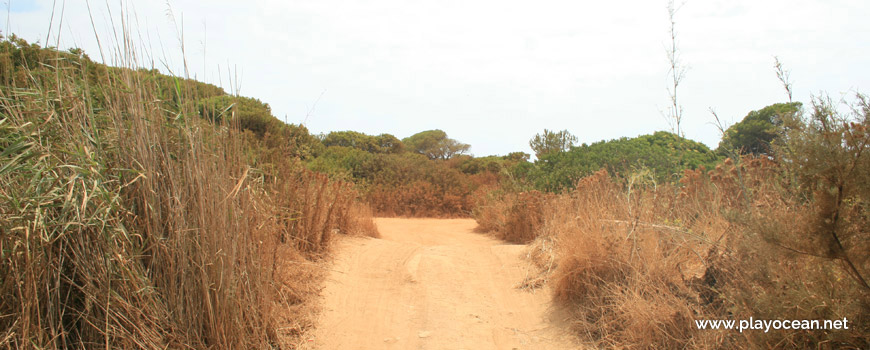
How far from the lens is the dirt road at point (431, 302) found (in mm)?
4492

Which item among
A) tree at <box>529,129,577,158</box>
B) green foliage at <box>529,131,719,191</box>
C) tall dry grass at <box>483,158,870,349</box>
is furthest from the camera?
tree at <box>529,129,577,158</box>

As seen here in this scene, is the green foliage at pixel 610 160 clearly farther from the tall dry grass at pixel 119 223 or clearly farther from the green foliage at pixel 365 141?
the green foliage at pixel 365 141

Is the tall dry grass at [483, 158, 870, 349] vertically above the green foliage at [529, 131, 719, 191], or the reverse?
the green foliage at [529, 131, 719, 191]

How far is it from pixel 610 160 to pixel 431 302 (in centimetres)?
731

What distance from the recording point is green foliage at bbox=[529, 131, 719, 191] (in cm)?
1051

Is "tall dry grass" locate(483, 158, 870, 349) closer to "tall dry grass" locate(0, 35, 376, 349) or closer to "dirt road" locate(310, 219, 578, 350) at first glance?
"dirt road" locate(310, 219, 578, 350)

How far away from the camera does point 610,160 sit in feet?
37.0

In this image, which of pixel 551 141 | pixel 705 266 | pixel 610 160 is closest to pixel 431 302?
pixel 705 266

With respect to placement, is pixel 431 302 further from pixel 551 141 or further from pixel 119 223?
pixel 551 141

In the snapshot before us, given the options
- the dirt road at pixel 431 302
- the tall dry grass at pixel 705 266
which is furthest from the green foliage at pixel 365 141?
the tall dry grass at pixel 705 266

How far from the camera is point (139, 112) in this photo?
308cm

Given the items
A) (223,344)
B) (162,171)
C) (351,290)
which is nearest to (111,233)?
(162,171)

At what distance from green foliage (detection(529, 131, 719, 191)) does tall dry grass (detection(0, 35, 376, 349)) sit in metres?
7.79

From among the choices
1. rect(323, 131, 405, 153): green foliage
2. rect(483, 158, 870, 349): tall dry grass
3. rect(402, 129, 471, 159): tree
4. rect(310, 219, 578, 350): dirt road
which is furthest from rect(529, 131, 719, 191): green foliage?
Answer: rect(402, 129, 471, 159): tree
